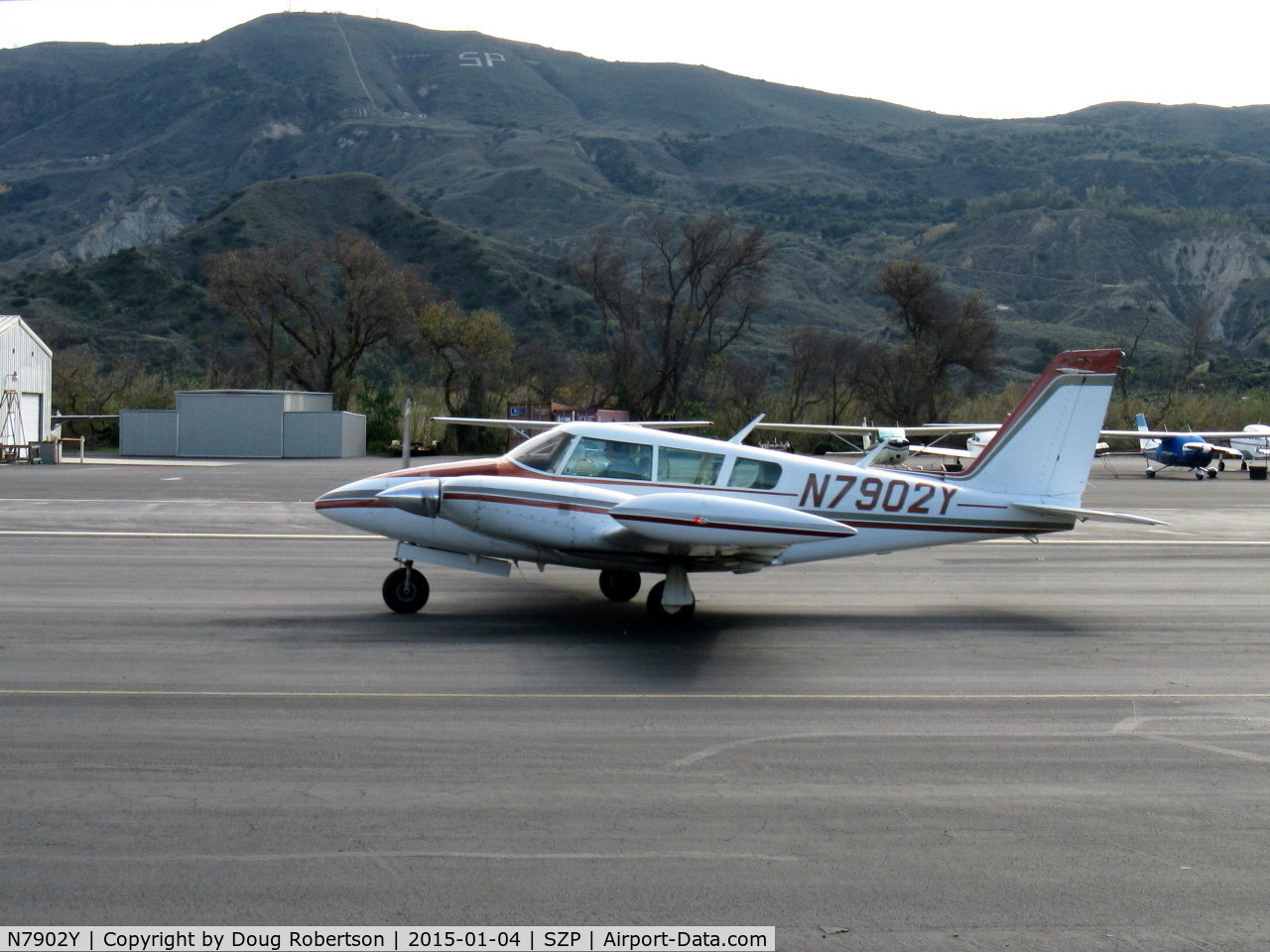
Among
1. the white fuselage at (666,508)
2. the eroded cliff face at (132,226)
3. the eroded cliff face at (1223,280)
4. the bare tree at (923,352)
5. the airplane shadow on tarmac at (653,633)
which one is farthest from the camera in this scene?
the eroded cliff face at (132,226)

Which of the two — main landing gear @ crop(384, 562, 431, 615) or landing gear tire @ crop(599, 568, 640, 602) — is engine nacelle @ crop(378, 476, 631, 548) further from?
landing gear tire @ crop(599, 568, 640, 602)

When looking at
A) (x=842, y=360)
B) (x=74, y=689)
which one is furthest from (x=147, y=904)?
(x=842, y=360)

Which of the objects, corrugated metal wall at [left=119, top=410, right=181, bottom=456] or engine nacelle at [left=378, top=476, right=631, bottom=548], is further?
corrugated metal wall at [left=119, top=410, right=181, bottom=456]

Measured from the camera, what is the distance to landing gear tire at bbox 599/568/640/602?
13828 millimetres

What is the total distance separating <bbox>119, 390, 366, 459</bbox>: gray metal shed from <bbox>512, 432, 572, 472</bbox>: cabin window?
140 ft

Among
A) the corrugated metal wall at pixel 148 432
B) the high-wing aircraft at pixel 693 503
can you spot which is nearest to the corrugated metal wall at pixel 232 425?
the corrugated metal wall at pixel 148 432

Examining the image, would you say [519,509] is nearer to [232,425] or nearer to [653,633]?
[653,633]

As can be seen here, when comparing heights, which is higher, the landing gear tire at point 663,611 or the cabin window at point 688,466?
the cabin window at point 688,466

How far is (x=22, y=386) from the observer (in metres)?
52.2

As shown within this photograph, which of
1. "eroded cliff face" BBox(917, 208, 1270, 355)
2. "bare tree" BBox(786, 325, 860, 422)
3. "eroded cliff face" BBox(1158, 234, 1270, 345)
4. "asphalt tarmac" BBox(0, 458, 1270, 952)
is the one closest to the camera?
"asphalt tarmac" BBox(0, 458, 1270, 952)

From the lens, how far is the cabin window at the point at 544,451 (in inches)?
508

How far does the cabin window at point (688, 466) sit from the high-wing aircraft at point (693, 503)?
0.05ft

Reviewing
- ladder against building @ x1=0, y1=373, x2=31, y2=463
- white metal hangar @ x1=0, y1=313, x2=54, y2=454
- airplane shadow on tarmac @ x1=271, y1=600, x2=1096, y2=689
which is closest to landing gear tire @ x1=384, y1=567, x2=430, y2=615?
airplane shadow on tarmac @ x1=271, y1=600, x2=1096, y2=689

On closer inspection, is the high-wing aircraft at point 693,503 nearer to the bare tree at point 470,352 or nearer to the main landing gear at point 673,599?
the main landing gear at point 673,599
